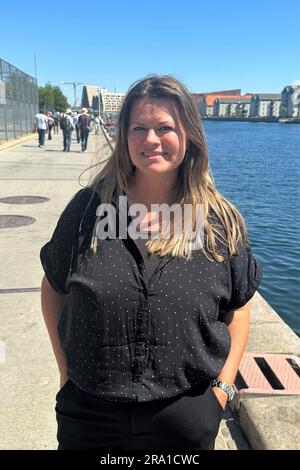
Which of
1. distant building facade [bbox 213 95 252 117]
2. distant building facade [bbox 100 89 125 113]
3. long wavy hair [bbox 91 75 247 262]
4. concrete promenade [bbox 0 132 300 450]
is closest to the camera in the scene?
long wavy hair [bbox 91 75 247 262]

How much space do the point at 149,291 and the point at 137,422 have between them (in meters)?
0.47

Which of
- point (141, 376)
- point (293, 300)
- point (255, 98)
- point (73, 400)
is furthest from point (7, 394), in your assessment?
point (255, 98)

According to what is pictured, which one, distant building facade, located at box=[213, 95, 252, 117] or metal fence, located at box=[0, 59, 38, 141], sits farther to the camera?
distant building facade, located at box=[213, 95, 252, 117]

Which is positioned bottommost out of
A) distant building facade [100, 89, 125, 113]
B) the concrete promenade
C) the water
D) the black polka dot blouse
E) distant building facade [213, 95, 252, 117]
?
the water

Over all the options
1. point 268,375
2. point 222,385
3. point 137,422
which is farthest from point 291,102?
point 137,422

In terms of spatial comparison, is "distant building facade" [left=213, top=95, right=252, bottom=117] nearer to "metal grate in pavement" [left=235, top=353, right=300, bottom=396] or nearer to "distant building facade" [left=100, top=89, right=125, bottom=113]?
"distant building facade" [left=100, top=89, right=125, bottom=113]

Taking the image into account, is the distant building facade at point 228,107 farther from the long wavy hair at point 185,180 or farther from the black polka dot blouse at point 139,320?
the black polka dot blouse at point 139,320

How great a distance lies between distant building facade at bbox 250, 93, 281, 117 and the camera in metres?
176

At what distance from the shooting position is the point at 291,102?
164 metres

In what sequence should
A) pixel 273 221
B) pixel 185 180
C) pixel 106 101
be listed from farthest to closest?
1. pixel 106 101
2. pixel 273 221
3. pixel 185 180

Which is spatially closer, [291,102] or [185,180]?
[185,180]

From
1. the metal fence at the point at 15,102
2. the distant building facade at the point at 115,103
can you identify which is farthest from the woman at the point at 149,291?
the metal fence at the point at 15,102

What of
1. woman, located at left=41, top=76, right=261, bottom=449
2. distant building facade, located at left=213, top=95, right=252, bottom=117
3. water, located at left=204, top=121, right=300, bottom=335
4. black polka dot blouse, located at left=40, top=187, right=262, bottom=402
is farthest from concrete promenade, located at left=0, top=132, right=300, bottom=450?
distant building facade, located at left=213, top=95, right=252, bottom=117

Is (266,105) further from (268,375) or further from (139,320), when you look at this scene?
(139,320)
